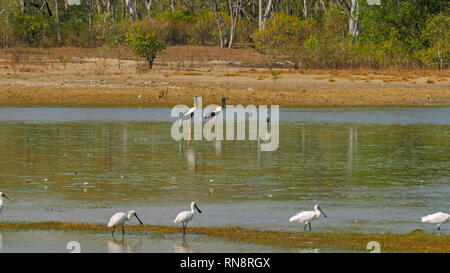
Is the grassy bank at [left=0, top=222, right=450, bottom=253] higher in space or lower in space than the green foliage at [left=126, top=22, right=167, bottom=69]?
lower

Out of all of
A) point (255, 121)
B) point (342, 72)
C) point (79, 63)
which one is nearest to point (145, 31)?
point (79, 63)

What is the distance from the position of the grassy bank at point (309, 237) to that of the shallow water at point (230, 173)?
702 mm

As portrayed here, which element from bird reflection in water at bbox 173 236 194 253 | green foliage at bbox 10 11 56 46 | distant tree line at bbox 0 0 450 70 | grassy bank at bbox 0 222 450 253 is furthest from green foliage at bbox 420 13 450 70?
bird reflection in water at bbox 173 236 194 253

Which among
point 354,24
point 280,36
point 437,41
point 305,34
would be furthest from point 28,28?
point 437,41

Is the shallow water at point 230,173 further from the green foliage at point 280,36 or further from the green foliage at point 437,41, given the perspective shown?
the green foliage at point 280,36

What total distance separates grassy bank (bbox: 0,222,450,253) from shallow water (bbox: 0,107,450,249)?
2.30 feet

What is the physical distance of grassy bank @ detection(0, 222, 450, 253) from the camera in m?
13.0

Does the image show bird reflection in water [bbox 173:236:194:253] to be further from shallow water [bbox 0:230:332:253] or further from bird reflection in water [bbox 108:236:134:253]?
bird reflection in water [bbox 108:236:134:253]

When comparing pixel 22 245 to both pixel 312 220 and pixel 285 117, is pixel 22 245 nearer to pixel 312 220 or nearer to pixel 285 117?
pixel 312 220

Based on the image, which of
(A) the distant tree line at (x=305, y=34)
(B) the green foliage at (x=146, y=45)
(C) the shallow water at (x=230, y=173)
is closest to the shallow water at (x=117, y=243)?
(C) the shallow water at (x=230, y=173)

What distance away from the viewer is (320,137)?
95.9ft

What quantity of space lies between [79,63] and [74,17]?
3537cm

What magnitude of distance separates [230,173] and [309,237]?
25.1 ft

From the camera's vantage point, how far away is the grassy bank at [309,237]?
1298 cm
